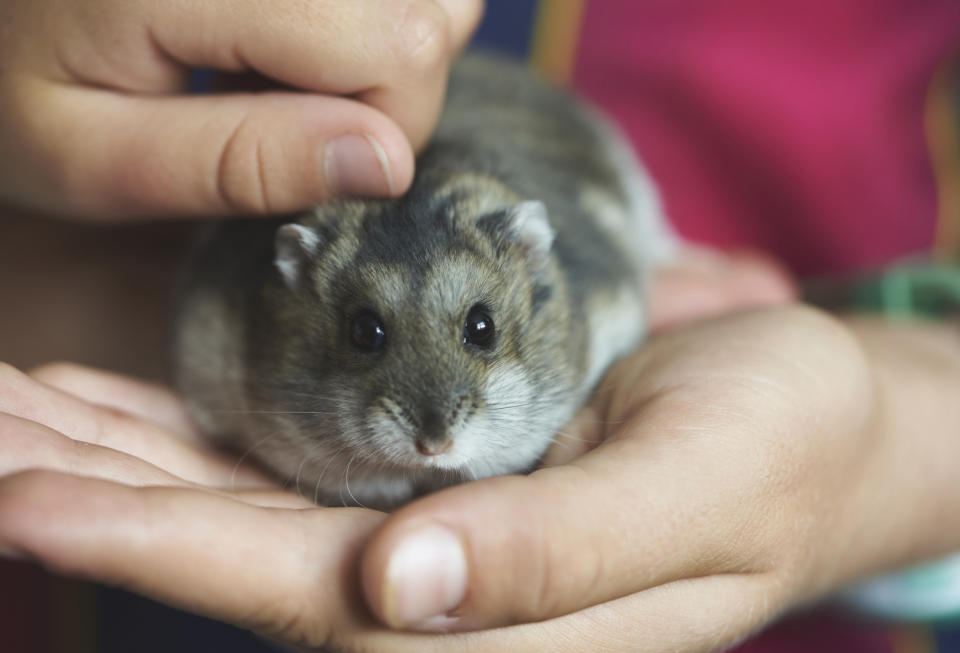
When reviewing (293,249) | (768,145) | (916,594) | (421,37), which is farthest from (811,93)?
(293,249)

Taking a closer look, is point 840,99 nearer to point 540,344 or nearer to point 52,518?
point 540,344

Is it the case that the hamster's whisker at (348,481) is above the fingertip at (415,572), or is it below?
below

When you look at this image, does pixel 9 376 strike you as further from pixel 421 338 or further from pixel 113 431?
pixel 421 338

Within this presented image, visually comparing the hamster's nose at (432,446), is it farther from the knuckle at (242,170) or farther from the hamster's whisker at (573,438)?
the knuckle at (242,170)

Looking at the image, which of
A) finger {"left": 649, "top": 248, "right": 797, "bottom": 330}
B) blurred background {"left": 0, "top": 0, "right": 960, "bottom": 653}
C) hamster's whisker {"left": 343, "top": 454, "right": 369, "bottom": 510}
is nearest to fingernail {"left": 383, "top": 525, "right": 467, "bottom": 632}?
hamster's whisker {"left": 343, "top": 454, "right": 369, "bottom": 510}

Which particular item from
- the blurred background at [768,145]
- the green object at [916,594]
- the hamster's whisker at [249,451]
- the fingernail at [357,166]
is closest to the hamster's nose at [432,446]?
the hamster's whisker at [249,451]

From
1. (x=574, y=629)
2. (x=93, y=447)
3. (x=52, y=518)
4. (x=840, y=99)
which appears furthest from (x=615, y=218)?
(x=52, y=518)

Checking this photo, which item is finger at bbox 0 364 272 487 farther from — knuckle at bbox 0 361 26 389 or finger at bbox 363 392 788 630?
finger at bbox 363 392 788 630
